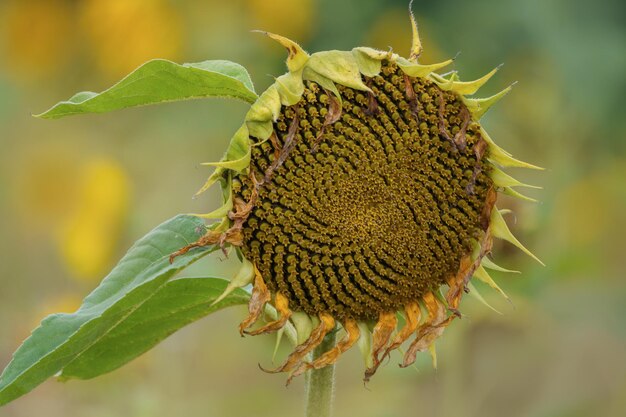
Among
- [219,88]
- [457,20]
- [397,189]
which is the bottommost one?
[457,20]

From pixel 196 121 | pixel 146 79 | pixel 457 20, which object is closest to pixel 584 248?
pixel 457 20

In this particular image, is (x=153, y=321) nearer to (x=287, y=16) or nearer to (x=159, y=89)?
(x=159, y=89)

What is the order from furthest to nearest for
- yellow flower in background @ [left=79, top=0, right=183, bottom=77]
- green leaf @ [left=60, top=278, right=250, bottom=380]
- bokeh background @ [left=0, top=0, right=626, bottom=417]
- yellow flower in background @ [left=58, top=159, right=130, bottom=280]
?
yellow flower in background @ [left=79, top=0, right=183, bottom=77], yellow flower in background @ [left=58, top=159, right=130, bottom=280], bokeh background @ [left=0, top=0, right=626, bottom=417], green leaf @ [left=60, top=278, right=250, bottom=380]

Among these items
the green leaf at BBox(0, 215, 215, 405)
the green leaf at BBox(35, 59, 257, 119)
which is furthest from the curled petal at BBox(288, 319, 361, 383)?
the green leaf at BBox(35, 59, 257, 119)

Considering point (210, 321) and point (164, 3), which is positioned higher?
point (164, 3)

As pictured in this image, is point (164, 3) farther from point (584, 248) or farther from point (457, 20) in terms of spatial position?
point (584, 248)

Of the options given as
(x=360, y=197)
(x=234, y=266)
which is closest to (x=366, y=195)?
(x=360, y=197)

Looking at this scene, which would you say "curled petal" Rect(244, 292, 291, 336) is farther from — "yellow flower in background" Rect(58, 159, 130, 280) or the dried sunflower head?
"yellow flower in background" Rect(58, 159, 130, 280)
